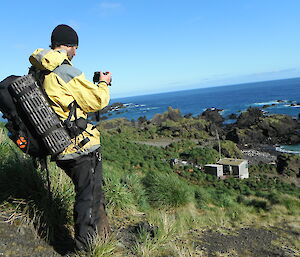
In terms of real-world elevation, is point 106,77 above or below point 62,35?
below

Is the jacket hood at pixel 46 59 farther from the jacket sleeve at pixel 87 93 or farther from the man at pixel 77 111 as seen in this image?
the jacket sleeve at pixel 87 93

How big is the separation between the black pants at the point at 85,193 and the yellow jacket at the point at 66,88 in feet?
0.58

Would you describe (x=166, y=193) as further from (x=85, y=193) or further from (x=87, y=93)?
(x=87, y=93)

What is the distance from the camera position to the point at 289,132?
3931 centimetres

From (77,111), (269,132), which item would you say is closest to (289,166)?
(269,132)

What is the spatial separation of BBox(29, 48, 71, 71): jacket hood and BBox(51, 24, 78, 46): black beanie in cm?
19

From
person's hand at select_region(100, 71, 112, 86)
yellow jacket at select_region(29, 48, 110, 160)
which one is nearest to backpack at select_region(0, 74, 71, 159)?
yellow jacket at select_region(29, 48, 110, 160)

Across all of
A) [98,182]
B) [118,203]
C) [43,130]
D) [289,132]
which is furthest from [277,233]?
[289,132]

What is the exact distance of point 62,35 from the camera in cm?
287

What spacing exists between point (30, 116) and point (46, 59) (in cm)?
55

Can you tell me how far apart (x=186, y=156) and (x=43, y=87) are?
22339 mm

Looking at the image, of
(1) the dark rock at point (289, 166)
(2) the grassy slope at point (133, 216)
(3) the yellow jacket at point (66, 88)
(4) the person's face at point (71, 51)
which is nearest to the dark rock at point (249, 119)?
(1) the dark rock at point (289, 166)

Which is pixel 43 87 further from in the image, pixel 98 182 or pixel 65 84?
pixel 98 182

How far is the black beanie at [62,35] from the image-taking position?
2871 millimetres
